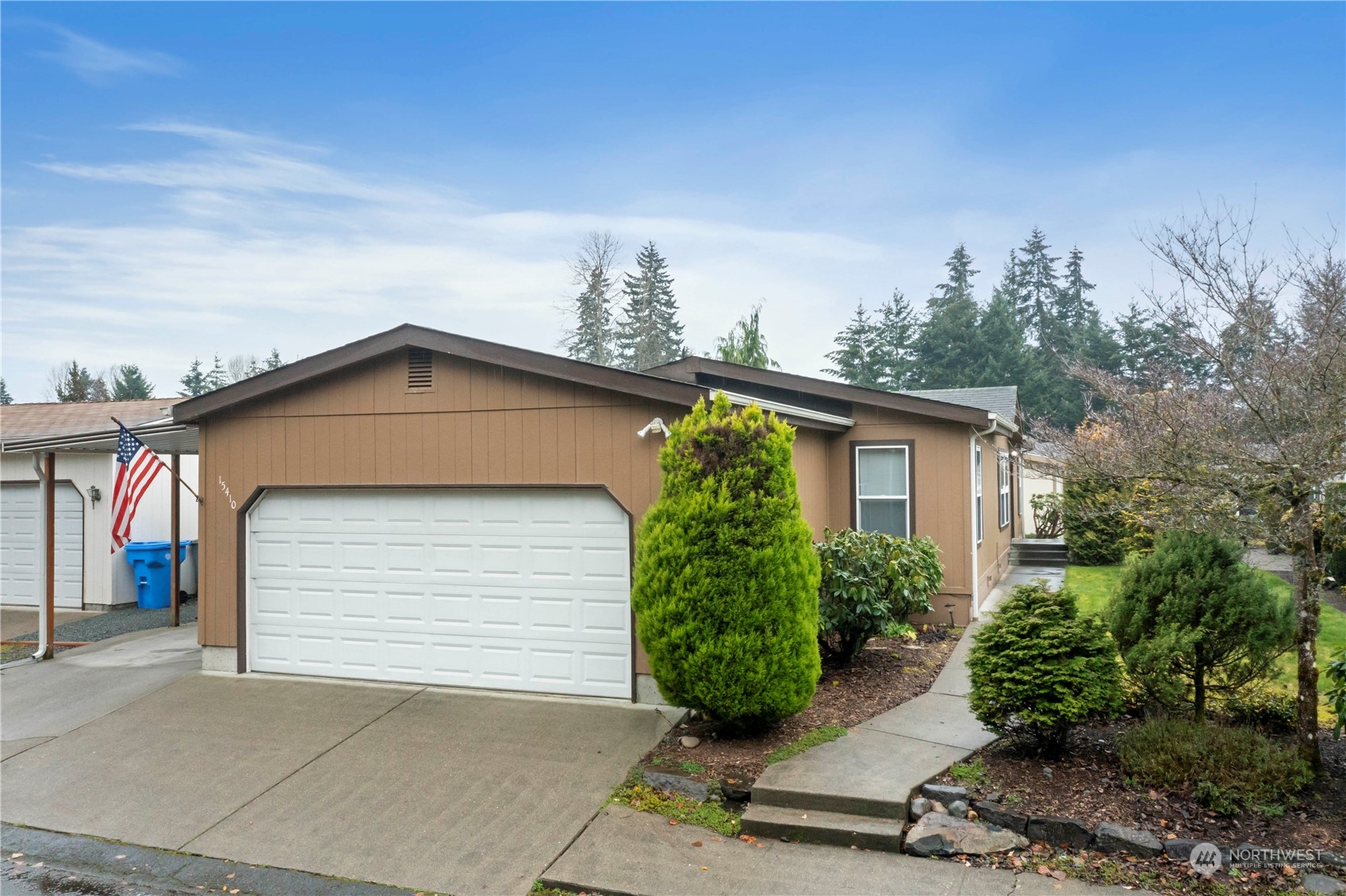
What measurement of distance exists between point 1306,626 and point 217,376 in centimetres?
6315

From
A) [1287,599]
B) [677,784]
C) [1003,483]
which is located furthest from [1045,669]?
[1003,483]

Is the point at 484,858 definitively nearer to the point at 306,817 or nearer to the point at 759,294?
the point at 306,817

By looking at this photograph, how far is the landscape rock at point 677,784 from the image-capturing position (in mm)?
5262

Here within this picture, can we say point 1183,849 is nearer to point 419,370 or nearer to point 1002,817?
point 1002,817

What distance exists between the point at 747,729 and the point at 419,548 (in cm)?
384

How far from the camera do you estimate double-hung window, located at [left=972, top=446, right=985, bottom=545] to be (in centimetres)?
1062

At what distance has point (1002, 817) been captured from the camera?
15.0ft

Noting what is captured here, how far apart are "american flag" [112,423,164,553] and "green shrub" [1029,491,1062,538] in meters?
18.4

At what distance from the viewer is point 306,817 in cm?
523

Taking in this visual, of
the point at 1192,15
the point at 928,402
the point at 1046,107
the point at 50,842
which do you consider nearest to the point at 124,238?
the point at 50,842

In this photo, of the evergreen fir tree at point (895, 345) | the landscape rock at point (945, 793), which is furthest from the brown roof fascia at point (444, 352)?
the evergreen fir tree at point (895, 345)

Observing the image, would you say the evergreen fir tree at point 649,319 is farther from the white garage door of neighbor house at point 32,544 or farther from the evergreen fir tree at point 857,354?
the white garage door of neighbor house at point 32,544

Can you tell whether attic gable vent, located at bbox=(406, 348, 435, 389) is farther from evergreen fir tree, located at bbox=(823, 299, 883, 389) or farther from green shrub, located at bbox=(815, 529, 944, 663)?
evergreen fir tree, located at bbox=(823, 299, 883, 389)

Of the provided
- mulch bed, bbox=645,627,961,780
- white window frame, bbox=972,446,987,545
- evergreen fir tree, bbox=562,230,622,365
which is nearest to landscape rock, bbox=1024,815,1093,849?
mulch bed, bbox=645,627,961,780
